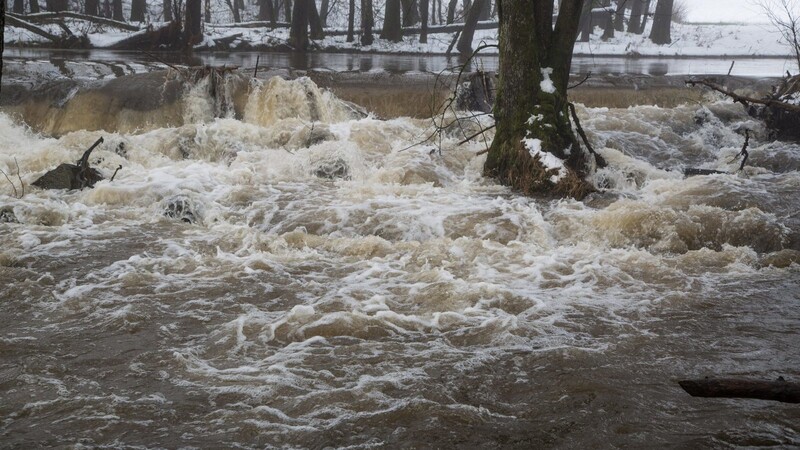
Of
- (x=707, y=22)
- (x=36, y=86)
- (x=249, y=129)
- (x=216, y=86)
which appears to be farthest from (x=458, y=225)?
(x=707, y=22)

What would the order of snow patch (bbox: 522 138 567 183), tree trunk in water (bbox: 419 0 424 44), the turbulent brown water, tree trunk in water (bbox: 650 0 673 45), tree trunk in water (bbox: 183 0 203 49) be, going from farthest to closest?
tree trunk in water (bbox: 650 0 673 45)
tree trunk in water (bbox: 419 0 424 44)
tree trunk in water (bbox: 183 0 203 49)
snow patch (bbox: 522 138 567 183)
the turbulent brown water

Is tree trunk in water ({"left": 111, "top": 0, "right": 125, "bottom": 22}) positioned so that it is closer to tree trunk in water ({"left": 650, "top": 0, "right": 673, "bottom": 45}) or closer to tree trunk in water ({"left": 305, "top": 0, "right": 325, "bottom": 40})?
tree trunk in water ({"left": 305, "top": 0, "right": 325, "bottom": 40})

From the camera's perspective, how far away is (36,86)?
1358 cm

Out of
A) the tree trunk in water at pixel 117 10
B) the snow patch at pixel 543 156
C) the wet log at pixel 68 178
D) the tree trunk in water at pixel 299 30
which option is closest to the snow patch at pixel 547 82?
the snow patch at pixel 543 156

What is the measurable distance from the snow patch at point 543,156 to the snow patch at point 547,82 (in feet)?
2.42

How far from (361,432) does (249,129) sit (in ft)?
29.2

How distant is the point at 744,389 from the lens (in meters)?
2.96

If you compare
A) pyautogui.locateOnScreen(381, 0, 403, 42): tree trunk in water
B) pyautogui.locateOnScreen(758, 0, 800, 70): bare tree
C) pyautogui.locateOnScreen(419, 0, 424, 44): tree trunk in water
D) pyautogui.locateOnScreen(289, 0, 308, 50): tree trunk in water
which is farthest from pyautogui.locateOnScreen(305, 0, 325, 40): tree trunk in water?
pyautogui.locateOnScreen(758, 0, 800, 70): bare tree

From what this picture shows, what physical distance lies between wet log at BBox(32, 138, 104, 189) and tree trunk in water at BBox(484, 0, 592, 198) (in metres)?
5.48

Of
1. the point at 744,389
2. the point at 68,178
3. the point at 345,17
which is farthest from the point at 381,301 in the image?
the point at 345,17

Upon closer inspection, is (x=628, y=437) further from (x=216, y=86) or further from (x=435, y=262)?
(x=216, y=86)

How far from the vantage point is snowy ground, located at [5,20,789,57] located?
24594mm

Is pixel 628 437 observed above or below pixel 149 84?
below

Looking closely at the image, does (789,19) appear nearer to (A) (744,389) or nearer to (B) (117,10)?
(A) (744,389)
